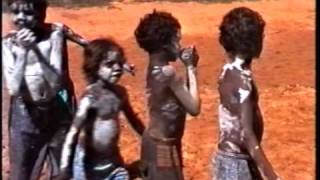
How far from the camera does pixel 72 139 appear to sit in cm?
537

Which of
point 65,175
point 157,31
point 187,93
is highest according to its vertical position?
point 157,31

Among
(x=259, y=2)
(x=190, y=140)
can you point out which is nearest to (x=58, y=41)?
(x=190, y=140)

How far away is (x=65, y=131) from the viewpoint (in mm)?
5957

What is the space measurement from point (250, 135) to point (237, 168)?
0.19m

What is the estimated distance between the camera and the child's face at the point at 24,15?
19.0ft

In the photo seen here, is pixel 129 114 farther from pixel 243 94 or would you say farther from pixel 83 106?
pixel 243 94

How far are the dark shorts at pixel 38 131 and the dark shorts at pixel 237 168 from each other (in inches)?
34.6

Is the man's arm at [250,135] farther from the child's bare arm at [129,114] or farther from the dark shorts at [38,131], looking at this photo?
the dark shorts at [38,131]

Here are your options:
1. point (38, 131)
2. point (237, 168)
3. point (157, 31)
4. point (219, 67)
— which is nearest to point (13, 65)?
point (38, 131)

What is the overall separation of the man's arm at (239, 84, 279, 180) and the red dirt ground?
5.78 feet

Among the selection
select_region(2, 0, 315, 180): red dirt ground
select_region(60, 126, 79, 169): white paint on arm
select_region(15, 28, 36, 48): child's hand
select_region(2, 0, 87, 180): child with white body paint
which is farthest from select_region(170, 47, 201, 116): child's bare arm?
select_region(2, 0, 315, 180): red dirt ground

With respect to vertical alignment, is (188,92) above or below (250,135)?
above

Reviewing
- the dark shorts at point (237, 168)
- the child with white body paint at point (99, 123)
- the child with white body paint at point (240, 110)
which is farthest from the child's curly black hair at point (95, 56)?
the dark shorts at point (237, 168)

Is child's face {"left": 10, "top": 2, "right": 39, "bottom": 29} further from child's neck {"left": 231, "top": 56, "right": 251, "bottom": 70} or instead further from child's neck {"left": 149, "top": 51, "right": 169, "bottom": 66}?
child's neck {"left": 231, "top": 56, "right": 251, "bottom": 70}
